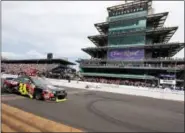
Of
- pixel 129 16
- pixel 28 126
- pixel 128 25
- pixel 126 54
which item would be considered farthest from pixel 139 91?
pixel 129 16

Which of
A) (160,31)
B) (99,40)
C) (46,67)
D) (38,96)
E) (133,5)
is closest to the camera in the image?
(38,96)

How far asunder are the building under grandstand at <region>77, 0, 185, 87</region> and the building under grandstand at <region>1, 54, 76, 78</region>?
692 cm

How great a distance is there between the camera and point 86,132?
748 cm

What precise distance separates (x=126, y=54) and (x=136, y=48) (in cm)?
319

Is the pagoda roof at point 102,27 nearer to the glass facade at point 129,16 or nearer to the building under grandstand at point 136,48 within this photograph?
the building under grandstand at point 136,48

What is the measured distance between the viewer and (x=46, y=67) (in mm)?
63062

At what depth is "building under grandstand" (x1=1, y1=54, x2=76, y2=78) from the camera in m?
57.0

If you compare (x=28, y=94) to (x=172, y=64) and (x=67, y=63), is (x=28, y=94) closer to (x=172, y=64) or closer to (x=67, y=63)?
(x=172, y=64)

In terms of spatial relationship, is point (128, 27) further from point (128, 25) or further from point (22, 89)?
point (22, 89)

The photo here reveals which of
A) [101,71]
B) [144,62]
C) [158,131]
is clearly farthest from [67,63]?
[158,131]

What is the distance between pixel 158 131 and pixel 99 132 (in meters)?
2.27

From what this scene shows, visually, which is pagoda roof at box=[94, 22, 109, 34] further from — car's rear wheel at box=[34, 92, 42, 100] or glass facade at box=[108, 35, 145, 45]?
car's rear wheel at box=[34, 92, 42, 100]

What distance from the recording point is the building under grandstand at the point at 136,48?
186ft

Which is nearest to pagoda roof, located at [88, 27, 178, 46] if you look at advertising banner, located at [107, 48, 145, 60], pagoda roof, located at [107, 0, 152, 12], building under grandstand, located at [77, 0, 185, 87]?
building under grandstand, located at [77, 0, 185, 87]
